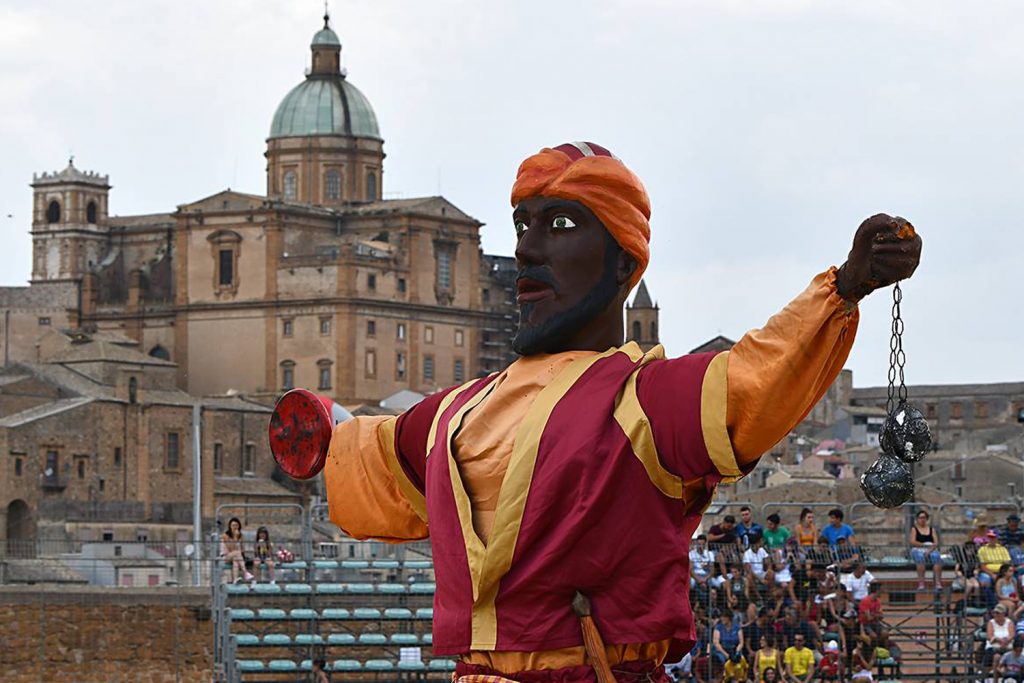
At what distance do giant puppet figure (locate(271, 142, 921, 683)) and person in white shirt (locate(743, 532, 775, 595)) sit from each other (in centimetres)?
1146

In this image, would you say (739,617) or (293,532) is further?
(293,532)

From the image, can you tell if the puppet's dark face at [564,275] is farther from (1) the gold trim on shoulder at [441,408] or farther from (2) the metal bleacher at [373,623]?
(2) the metal bleacher at [373,623]

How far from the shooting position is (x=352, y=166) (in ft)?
273

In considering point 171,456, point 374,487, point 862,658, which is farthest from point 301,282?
point 374,487

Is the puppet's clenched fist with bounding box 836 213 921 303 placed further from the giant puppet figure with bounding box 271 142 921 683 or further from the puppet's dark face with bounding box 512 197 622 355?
the puppet's dark face with bounding box 512 197 622 355

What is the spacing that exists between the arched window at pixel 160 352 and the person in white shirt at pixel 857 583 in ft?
208

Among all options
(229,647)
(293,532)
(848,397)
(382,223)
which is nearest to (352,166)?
(382,223)

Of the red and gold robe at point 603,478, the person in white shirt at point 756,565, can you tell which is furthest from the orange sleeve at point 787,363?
the person in white shirt at point 756,565

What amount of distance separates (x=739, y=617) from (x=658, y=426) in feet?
37.3

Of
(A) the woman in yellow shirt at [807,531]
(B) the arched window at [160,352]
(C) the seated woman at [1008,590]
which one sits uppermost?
(B) the arched window at [160,352]

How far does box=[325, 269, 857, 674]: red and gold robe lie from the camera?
5.00 m

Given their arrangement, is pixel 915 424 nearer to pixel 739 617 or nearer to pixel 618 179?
pixel 618 179

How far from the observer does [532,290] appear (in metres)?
5.51

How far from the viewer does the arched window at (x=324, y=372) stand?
76.4 metres
